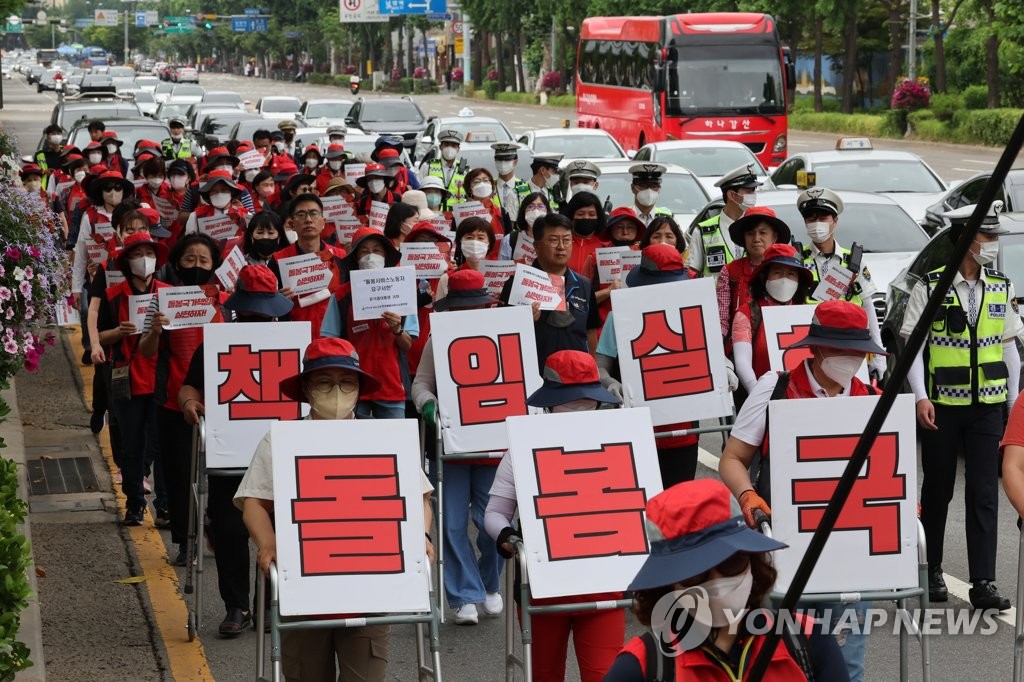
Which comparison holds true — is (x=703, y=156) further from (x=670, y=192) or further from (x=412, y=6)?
(x=412, y=6)

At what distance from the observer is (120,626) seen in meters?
8.05

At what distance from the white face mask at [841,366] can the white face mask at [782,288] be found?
2450 mm

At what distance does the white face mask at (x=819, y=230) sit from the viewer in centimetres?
961

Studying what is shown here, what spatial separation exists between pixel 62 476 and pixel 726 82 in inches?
849

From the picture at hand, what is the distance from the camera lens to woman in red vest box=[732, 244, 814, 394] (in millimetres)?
8391

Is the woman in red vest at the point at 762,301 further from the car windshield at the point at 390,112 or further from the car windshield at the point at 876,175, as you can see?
the car windshield at the point at 390,112

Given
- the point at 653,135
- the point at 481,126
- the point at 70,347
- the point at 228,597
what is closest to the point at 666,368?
the point at 228,597

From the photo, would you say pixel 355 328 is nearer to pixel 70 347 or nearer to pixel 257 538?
pixel 257 538

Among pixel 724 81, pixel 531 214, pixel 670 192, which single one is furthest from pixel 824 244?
pixel 724 81

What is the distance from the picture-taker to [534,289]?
8367mm

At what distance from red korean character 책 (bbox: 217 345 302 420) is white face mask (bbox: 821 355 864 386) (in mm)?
2721

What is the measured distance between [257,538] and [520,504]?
37.0 inches

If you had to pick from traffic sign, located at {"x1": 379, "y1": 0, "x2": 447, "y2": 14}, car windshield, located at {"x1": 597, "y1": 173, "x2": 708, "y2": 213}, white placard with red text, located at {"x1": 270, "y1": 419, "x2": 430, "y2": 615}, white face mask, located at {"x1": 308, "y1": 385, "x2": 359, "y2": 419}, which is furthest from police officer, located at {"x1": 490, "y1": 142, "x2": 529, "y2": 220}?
traffic sign, located at {"x1": 379, "y1": 0, "x2": 447, "y2": 14}

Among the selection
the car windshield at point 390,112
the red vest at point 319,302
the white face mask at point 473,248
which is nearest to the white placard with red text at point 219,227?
the red vest at point 319,302
